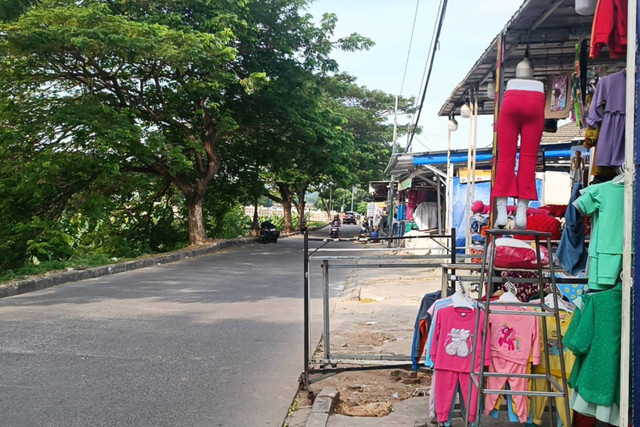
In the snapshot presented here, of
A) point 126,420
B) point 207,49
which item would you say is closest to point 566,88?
point 126,420

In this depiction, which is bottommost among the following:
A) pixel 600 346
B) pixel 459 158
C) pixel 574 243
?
pixel 600 346

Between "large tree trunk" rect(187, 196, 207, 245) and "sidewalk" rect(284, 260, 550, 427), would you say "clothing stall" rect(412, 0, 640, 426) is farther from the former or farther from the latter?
"large tree trunk" rect(187, 196, 207, 245)

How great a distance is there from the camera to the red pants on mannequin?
171 inches

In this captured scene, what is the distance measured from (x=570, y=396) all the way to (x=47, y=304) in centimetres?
845

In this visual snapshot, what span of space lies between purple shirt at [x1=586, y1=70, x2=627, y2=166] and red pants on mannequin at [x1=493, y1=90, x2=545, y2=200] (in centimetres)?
80

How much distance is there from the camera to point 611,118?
11.3 ft

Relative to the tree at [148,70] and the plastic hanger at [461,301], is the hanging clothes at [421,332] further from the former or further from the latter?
the tree at [148,70]

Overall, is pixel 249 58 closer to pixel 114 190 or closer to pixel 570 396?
pixel 114 190

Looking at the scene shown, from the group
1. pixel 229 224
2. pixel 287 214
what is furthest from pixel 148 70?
pixel 287 214

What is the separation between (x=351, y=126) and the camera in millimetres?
39531

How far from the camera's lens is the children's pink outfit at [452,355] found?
407 centimetres

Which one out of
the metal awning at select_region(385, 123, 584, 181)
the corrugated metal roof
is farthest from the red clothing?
the corrugated metal roof

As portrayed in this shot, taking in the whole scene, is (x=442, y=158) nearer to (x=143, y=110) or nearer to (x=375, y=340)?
(x=375, y=340)

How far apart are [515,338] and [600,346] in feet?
2.41
